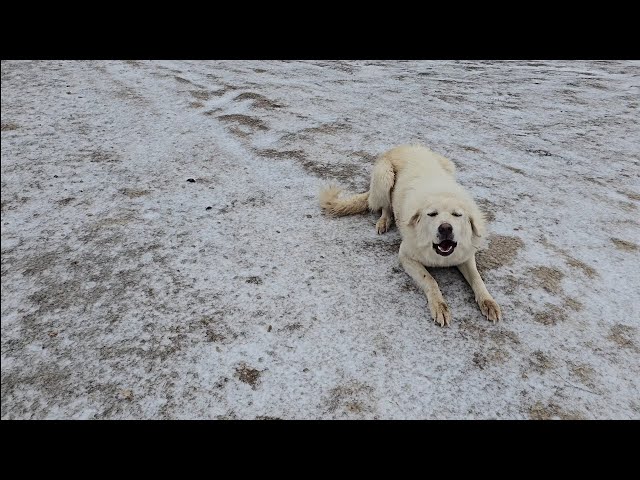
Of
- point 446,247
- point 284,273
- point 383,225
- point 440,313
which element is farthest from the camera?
point 383,225

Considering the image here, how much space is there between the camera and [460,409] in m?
2.52

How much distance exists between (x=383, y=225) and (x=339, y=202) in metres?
0.52

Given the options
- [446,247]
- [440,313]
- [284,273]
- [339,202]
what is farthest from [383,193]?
[440,313]

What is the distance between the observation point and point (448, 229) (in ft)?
10.4

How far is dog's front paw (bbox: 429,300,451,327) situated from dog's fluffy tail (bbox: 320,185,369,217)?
1528 millimetres

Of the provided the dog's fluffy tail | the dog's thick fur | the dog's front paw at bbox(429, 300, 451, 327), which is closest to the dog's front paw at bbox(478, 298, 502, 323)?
the dog's thick fur

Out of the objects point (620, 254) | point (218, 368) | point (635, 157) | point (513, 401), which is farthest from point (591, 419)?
point (635, 157)

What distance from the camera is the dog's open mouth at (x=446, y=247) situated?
321 centimetres

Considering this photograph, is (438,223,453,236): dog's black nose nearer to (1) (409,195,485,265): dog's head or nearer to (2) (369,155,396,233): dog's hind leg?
(1) (409,195,485,265): dog's head

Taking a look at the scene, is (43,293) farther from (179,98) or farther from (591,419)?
(179,98)

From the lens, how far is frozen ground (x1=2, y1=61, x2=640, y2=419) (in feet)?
8.49

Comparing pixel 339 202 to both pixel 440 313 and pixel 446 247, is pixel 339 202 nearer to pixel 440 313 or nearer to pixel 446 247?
pixel 446 247

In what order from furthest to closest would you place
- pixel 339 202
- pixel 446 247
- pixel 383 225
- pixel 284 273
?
pixel 339 202, pixel 383 225, pixel 284 273, pixel 446 247

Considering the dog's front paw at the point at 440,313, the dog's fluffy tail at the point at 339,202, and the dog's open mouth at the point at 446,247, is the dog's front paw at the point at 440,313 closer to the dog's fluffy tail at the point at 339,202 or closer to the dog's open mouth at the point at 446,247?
the dog's open mouth at the point at 446,247
